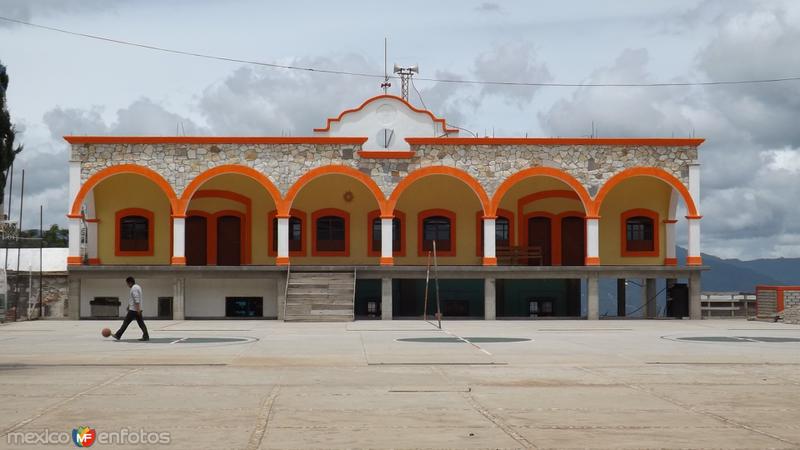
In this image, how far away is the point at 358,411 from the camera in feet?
35.6

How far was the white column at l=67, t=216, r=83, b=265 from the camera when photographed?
3256cm

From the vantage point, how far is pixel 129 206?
3656cm

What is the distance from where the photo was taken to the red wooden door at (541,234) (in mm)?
38250

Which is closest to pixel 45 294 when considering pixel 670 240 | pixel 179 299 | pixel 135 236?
pixel 135 236

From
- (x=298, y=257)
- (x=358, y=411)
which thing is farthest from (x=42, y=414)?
(x=298, y=257)

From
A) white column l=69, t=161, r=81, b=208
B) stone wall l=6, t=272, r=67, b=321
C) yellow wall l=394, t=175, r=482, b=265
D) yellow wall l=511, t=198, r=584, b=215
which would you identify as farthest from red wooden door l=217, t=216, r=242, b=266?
yellow wall l=511, t=198, r=584, b=215

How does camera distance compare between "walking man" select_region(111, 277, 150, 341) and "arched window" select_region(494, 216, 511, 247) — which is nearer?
"walking man" select_region(111, 277, 150, 341)

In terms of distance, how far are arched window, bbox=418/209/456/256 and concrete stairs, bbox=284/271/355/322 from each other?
576cm

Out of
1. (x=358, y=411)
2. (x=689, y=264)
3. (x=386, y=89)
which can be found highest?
(x=386, y=89)

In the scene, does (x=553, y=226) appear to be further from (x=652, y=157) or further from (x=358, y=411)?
(x=358, y=411)

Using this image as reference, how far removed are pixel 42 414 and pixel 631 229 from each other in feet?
101

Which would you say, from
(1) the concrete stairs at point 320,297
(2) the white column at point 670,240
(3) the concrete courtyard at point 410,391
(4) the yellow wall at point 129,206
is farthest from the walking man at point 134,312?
(2) the white column at point 670,240

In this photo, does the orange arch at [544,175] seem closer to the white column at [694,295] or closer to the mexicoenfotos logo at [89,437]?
the white column at [694,295]

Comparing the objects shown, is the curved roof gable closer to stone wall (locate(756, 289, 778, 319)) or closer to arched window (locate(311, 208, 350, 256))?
arched window (locate(311, 208, 350, 256))
